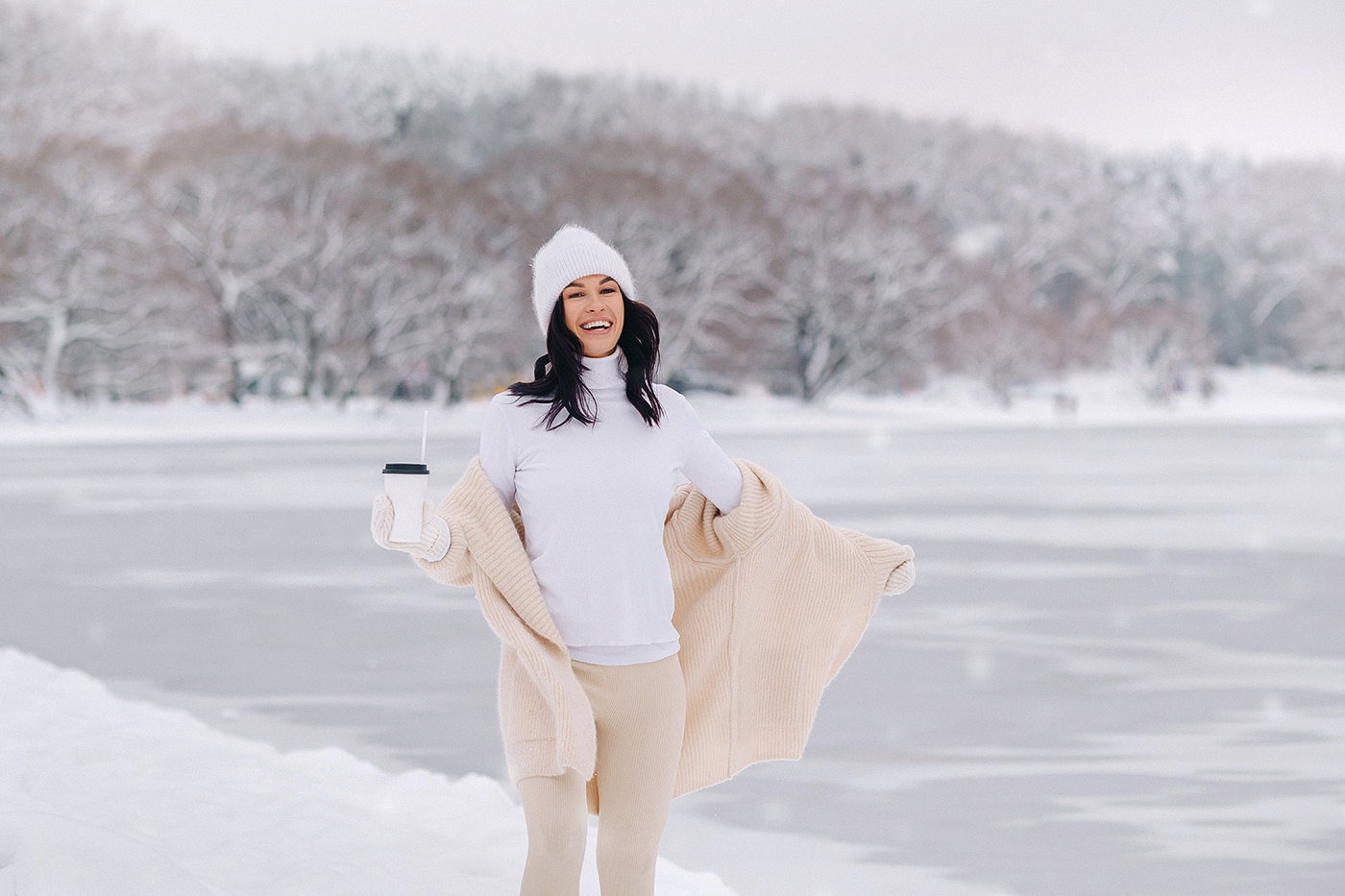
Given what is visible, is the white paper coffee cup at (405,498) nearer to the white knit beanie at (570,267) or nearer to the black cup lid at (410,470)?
the black cup lid at (410,470)

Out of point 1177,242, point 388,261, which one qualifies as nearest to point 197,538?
point 388,261

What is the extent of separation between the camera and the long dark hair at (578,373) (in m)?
2.75

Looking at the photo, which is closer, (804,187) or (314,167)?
(314,167)

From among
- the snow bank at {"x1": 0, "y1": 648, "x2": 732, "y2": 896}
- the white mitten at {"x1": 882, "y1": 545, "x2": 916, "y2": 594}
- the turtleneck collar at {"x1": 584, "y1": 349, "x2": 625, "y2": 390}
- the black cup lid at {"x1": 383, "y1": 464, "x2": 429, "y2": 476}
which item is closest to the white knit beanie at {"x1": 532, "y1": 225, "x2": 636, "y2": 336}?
the turtleneck collar at {"x1": 584, "y1": 349, "x2": 625, "y2": 390}

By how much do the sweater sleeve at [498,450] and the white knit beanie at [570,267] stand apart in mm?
203

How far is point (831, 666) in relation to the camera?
3.21m

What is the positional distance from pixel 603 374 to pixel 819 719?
12.3 feet

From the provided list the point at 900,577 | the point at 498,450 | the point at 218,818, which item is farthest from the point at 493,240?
the point at 498,450

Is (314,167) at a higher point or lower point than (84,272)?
higher

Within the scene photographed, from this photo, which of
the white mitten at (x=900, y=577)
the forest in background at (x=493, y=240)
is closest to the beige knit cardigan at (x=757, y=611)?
the white mitten at (x=900, y=577)

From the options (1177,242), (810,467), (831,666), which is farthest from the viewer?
(1177,242)

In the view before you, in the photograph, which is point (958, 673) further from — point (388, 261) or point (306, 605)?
point (388, 261)

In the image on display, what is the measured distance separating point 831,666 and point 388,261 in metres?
40.4

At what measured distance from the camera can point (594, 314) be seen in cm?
281
